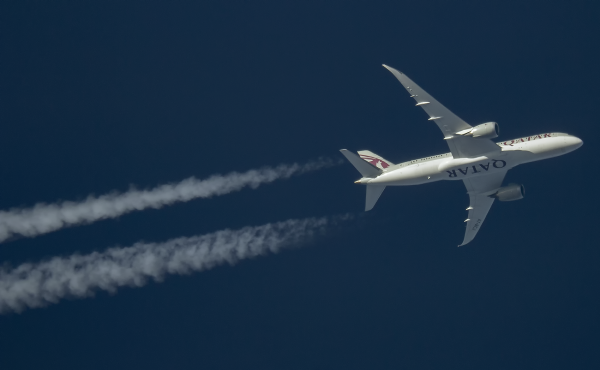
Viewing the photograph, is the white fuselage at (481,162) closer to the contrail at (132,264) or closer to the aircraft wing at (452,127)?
the aircraft wing at (452,127)

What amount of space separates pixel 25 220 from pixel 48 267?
212 inches

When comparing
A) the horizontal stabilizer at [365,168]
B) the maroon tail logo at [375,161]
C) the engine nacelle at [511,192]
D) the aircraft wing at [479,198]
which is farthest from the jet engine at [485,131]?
the horizontal stabilizer at [365,168]

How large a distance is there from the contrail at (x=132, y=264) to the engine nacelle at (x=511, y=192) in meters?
19.2

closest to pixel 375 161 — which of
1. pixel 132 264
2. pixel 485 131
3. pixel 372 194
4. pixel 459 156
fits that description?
pixel 372 194

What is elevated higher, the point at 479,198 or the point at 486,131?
the point at 486,131

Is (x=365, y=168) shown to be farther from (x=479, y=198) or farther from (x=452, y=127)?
(x=479, y=198)

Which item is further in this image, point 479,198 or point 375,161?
point 479,198

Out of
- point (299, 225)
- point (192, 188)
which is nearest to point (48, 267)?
point (192, 188)

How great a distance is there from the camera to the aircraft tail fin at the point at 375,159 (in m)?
76.7

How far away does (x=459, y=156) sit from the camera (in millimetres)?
72875

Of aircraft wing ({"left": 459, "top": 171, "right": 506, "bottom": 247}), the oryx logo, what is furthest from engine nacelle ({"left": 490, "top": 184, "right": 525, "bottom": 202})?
the oryx logo

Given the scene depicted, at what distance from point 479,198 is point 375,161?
12508mm

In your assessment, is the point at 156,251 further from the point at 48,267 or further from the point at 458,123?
the point at 458,123

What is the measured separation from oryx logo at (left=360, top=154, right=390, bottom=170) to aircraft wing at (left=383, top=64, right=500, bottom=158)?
7469 mm
